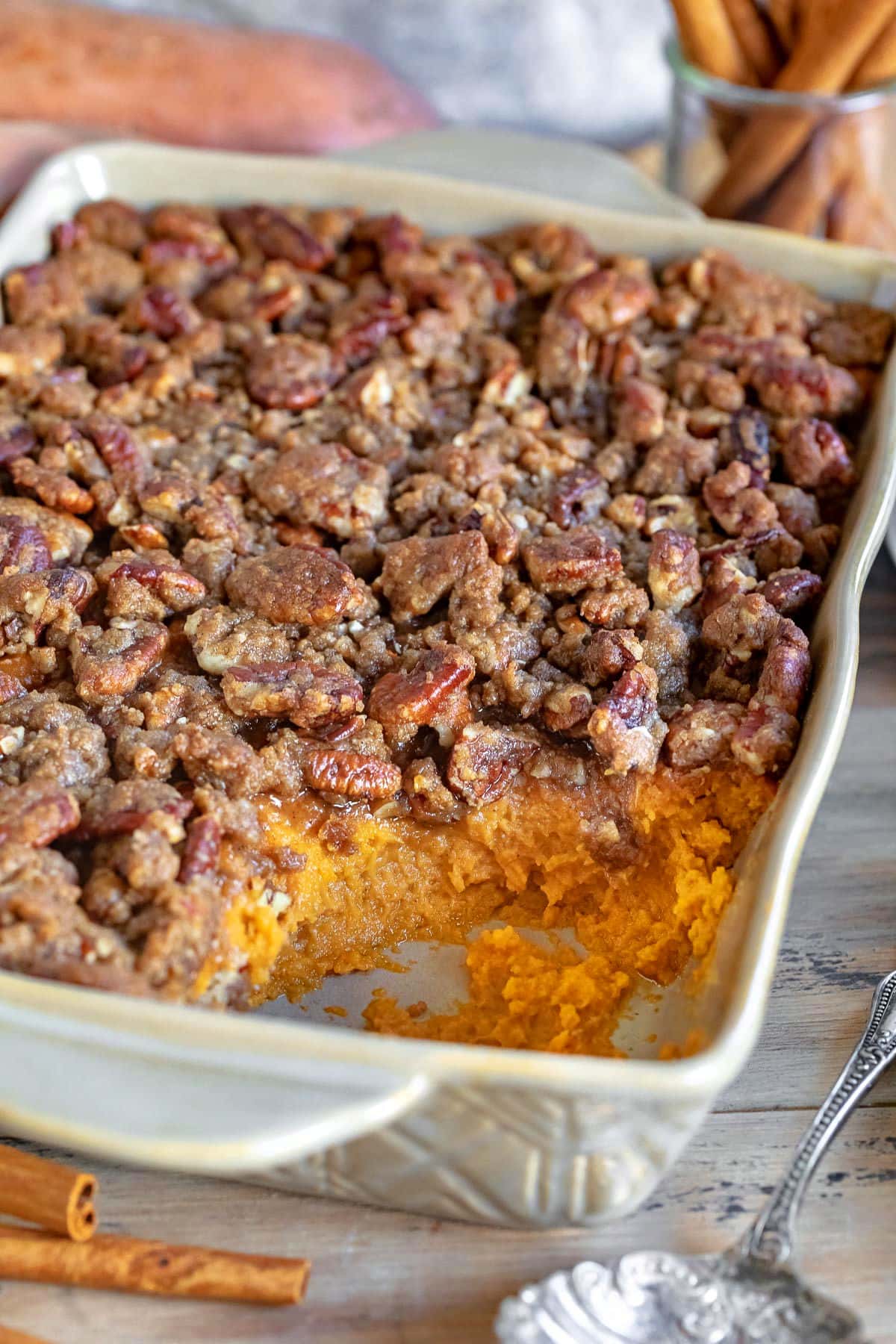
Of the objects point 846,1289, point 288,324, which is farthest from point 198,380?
point 846,1289

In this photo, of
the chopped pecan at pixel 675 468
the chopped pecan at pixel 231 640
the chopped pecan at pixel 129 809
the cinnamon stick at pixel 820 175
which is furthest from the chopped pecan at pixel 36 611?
the cinnamon stick at pixel 820 175

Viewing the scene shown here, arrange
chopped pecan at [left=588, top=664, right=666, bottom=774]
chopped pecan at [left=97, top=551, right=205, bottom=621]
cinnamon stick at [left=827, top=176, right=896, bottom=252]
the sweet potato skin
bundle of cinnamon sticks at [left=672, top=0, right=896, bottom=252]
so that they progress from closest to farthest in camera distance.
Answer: chopped pecan at [left=588, top=664, right=666, bottom=774] → chopped pecan at [left=97, top=551, right=205, bottom=621] → bundle of cinnamon sticks at [left=672, top=0, right=896, bottom=252] → cinnamon stick at [left=827, top=176, right=896, bottom=252] → the sweet potato skin

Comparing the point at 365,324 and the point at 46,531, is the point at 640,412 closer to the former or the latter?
the point at 365,324

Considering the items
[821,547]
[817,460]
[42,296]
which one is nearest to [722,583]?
[821,547]

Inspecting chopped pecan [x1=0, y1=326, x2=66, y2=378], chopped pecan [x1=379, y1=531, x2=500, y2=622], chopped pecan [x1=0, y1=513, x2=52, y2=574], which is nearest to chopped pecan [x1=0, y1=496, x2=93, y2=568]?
chopped pecan [x1=0, y1=513, x2=52, y2=574]

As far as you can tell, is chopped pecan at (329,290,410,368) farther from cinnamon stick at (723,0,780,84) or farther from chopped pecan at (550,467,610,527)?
cinnamon stick at (723,0,780,84)

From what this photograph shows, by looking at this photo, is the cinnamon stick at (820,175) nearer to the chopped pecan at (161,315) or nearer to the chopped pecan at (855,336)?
the chopped pecan at (855,336)
